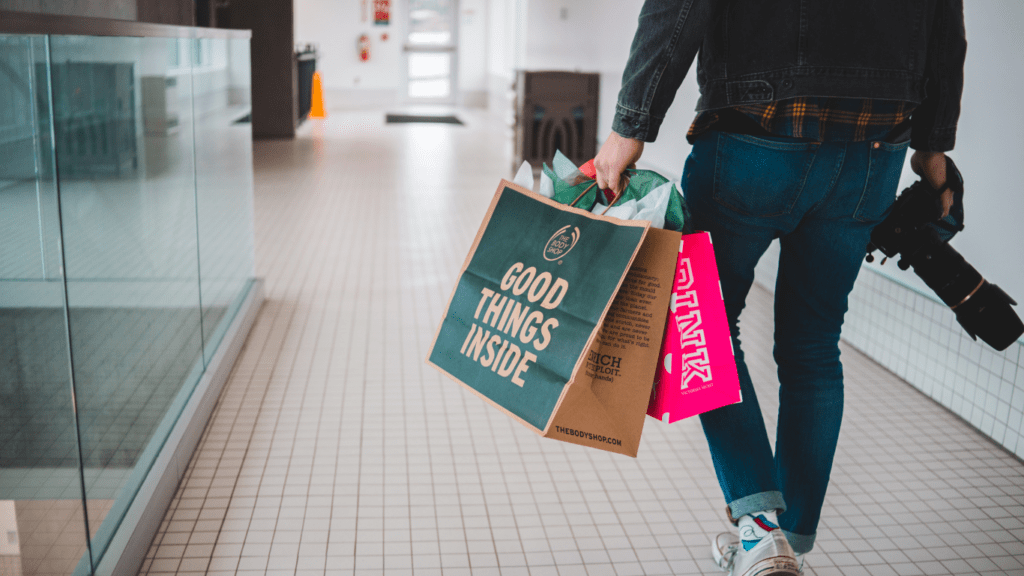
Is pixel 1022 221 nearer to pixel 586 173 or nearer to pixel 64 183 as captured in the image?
pixel 586 173

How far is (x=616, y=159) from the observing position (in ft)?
3.55

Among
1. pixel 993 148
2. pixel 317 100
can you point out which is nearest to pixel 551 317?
pixel 993 148

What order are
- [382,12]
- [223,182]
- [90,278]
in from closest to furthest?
1. [90,278]
2. [223,182]
3. [382,12]

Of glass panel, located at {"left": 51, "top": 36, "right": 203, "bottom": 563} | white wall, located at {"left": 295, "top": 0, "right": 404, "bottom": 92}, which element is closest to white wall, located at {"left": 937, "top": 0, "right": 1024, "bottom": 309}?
glass panel, located at {"left": 51, "top": 36, "right": 203, "bottom": 563}

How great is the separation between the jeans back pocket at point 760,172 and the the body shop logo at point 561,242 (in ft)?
0.70

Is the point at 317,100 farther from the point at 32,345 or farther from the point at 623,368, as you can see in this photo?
the point at 623,368

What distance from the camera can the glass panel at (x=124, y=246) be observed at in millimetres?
1204

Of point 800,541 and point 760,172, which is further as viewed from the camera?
point 800,541

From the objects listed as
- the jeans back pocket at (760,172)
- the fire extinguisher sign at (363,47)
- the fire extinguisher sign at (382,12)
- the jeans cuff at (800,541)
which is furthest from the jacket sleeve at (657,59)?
the fire extinguisher sign at (382,12)

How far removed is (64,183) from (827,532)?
1.47 metres

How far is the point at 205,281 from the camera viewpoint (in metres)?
2.12

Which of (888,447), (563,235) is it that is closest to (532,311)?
(563,235)

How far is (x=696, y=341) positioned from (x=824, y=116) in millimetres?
343

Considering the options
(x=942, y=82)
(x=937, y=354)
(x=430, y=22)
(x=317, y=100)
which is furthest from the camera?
(x=430, y=22)
